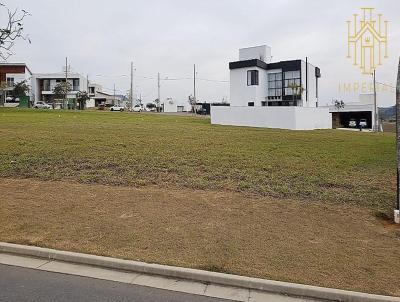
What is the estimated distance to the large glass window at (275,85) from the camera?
165 feet

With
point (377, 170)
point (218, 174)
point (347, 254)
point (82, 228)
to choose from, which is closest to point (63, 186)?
point (82, 228)

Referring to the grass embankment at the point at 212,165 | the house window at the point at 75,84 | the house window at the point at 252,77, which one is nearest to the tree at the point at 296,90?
the house window at the point at 252,77

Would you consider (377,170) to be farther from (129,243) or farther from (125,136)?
(125,136)

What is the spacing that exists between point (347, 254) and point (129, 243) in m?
3.34

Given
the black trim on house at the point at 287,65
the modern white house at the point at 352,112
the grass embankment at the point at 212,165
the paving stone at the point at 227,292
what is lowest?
the paving stone at the point at 227,292

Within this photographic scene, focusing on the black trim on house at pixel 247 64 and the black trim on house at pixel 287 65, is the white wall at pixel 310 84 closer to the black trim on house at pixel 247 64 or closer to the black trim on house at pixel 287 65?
the black trim on house at pixel 287 65

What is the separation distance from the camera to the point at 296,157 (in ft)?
42.6

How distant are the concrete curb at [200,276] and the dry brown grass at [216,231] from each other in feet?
0.63

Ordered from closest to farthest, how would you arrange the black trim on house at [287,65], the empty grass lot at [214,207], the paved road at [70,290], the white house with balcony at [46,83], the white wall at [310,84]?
the paved road at [70,290]
the empty grass lot at [214,207]
the black trim on house at [287,65]
the white wall at [310,84]
the white house with balcony at [46,83]

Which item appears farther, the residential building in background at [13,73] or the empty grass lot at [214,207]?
the residential building in background at [13,73]

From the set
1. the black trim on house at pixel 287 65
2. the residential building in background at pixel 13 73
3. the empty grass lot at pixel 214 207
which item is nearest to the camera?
the empty grass lot at pixel 214 207

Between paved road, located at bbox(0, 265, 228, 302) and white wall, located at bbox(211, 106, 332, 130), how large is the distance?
26200 mm

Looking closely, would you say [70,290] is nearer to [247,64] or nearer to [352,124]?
[247,64]

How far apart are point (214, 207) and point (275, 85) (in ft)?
148
